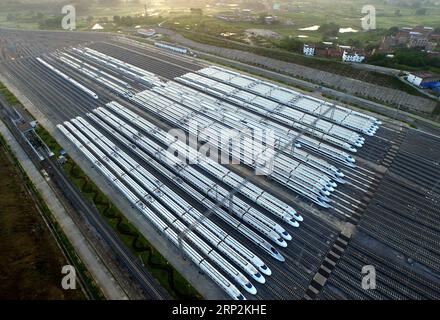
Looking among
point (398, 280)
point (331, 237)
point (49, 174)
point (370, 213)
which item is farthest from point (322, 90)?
point (49, 174)

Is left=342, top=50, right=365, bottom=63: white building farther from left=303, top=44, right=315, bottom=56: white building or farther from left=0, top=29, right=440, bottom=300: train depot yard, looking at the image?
left=0, top=29, right=440, bottom=300: train depot yard

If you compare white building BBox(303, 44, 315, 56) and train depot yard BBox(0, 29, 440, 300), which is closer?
train depot yard BBox(0, 29, 440, 300)

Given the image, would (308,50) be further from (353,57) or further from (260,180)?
(260,180)

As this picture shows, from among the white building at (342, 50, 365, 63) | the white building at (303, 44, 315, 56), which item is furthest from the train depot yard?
the white building at (303, 44, 315, 56)

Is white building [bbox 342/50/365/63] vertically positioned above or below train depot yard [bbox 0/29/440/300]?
above

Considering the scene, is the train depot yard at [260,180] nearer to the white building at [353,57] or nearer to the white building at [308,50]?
the white building at [353,57]

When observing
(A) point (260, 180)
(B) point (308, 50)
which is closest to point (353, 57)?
(B) point (308, 50)
